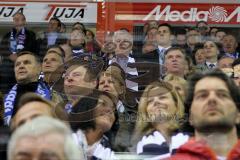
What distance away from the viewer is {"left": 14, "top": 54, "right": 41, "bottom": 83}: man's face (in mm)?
5469

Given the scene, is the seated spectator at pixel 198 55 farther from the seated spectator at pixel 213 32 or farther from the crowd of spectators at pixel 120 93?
the seated spectator at pixel 213 32

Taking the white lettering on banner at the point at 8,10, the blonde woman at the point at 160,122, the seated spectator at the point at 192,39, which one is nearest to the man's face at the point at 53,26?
the white lettering on banner at the point at 8,10

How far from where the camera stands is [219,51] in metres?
6.29

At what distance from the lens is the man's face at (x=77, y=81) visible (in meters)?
5.12

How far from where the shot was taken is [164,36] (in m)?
6.49

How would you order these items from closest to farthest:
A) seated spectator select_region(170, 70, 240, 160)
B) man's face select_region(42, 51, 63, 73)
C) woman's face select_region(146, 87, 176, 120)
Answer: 1. seated spectator select_region(170, 70, 240, 160)
2. woman's face select_region(146, 87, 176, 120)
3. man's face select_region(42, 51, 63, 73)

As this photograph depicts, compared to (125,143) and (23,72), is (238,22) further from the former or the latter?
(125,143)

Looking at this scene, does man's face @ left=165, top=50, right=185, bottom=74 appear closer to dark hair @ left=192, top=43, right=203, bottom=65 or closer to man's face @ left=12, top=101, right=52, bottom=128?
dark hair @ left=192, top=43, right=203, bottom=65

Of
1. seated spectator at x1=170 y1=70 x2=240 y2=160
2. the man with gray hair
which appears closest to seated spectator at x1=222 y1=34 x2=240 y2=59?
seated spectator at x1=170 y1=70 x2=240 y2=160

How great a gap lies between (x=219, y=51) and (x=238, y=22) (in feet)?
6.40

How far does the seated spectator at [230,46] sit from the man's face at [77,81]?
1.53 m

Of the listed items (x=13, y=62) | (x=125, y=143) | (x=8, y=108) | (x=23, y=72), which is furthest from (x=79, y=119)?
(x=13, y=62)

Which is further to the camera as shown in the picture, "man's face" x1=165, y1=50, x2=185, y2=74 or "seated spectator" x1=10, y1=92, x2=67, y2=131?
"man's face" x1=165, y1=50, x2=185, y2=74

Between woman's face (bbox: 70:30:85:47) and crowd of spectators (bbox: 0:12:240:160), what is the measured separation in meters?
0.01
